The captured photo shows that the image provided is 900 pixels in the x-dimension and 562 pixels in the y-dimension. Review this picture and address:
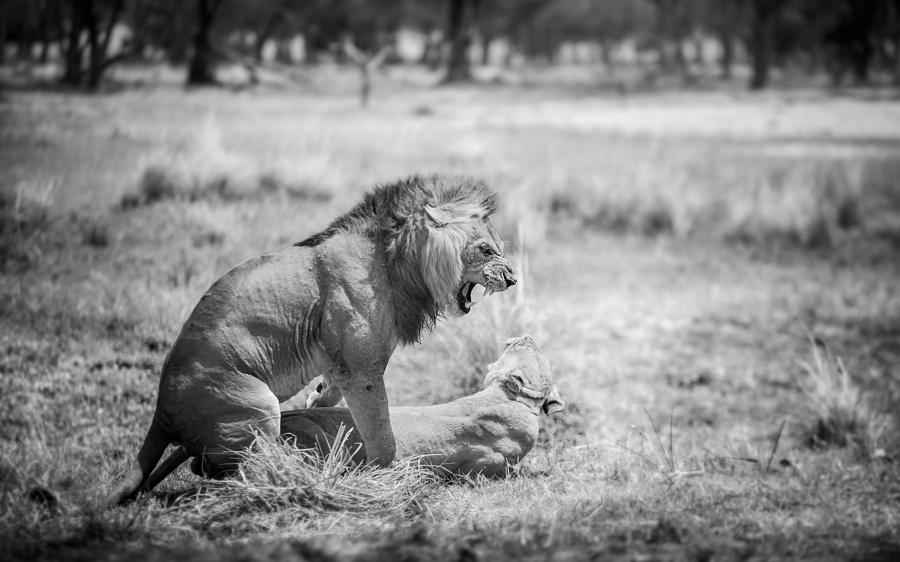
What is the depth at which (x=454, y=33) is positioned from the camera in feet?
157

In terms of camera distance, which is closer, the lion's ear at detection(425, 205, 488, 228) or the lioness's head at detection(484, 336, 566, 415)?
the lion's ear at detection(425, 205, 488, 228)

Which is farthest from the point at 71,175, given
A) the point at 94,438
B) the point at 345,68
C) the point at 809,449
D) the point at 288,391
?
the point at 345,68

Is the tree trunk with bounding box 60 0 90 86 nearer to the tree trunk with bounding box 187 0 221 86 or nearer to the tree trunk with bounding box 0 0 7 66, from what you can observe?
the tree trunk with bounding box 0 0 7 66

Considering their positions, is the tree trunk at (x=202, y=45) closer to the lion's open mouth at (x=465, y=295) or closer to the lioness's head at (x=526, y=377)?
the lioness's head at (x=526, y=377)

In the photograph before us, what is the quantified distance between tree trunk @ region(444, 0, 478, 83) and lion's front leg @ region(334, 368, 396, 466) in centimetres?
3963

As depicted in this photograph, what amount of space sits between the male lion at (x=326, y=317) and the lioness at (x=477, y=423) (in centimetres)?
27

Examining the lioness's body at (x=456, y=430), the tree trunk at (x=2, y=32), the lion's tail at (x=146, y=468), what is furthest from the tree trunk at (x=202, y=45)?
the lion's tail at (x=146, y=468)

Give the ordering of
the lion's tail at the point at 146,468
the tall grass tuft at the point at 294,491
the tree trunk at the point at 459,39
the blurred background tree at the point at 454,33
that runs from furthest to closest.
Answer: the tree trunk at the point at 459,39, the blurred background tree at the point at 454,33, the tall grass tuft at the point at 294,491, the lion's tail at the point at 146,468

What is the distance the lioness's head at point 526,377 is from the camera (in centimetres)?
554

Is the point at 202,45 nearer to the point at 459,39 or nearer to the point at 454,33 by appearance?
the point at 459,39

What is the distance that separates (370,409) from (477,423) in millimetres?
968

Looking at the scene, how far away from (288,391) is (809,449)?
4.83 metres

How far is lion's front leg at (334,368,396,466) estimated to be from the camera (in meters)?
4.48

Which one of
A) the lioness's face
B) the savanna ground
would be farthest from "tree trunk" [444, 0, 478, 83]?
the lioness's face
